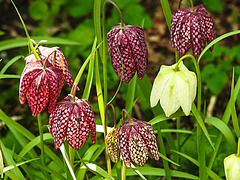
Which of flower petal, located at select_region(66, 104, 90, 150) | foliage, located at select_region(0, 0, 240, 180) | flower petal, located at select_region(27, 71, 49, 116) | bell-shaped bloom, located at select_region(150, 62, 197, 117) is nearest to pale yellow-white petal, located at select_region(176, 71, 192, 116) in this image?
bell-shaped bloom, located at select_region(150, 62, 197, 117)

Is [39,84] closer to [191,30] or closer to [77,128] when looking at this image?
[77,128]

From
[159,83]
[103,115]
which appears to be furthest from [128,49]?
[103,115]

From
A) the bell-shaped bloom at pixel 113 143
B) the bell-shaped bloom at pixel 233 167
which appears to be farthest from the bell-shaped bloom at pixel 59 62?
the bell-shaped bloom at pixel 233 167

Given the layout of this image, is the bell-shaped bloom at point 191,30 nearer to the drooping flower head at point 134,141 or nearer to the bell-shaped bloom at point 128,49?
the bell-shaped bloom at point 128,49

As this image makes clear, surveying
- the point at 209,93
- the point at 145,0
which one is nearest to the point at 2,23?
the point at 145,0

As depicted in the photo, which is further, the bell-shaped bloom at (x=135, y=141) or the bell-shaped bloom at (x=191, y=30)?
the bell-shaped bloom at (x=191, y=30)

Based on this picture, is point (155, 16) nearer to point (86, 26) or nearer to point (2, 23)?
point (86, 26)
